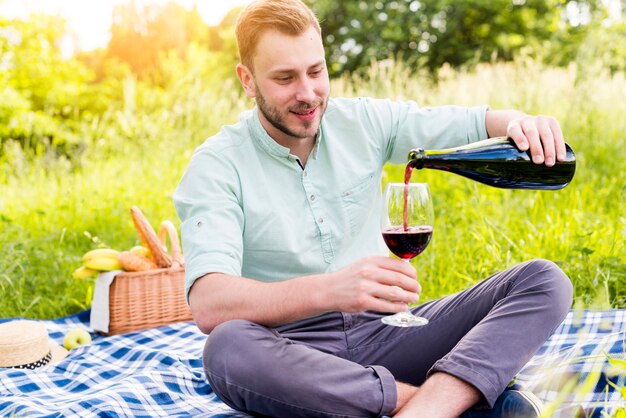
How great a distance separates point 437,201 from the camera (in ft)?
16.2

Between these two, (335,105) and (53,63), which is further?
(53,63)

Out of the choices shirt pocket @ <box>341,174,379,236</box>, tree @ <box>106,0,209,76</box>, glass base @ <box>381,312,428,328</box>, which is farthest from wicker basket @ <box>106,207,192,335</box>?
tree @ <box>106,0,209,76</box>

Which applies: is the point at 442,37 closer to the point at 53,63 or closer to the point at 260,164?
the point at 53,63

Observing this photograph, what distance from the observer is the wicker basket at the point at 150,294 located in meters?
3.80

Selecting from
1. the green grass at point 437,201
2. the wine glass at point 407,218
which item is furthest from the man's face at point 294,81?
the green grass at point 437,201

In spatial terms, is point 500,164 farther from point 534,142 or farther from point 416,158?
point 416,158

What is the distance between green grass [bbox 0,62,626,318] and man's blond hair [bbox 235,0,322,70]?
1365 mm

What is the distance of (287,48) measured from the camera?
2494mm

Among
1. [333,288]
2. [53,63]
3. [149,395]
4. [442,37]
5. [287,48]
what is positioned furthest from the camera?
[442,37]

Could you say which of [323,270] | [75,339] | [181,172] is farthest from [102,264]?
[181,172]

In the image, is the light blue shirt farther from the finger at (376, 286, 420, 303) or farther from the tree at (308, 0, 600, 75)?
the tree at (308, 0, 600, 75)

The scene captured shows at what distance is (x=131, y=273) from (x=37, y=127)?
349 inches

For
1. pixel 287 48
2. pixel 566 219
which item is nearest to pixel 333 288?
pixel 287 48

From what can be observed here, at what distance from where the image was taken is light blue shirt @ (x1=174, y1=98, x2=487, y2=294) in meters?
2.40
